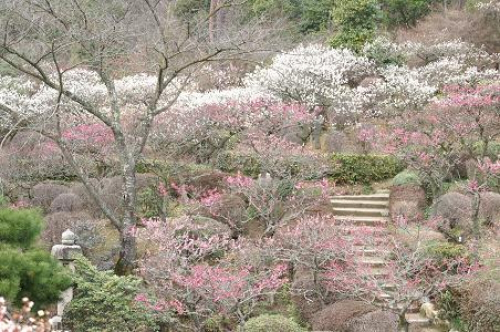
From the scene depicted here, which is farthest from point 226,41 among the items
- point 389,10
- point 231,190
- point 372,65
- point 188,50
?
point 389,10

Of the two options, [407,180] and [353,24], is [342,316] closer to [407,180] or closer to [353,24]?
[407,180]

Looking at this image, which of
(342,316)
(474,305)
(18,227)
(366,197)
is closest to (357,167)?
(366,197)

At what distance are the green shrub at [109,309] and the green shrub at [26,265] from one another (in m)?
0.39

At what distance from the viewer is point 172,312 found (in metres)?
10.2

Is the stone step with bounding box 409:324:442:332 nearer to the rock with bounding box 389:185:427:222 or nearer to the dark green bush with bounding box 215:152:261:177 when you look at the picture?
the rock with bounding box 389:185:427:222

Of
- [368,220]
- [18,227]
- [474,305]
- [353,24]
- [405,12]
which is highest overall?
[405,12]

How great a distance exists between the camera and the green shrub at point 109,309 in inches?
395

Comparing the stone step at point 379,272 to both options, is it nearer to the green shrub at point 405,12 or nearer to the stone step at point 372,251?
the stone step at point 372,251

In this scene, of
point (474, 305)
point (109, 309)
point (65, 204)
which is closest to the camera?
point (109, 309)

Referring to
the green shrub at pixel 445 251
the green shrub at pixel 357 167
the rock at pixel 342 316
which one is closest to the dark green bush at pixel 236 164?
the green shrub at pixel 357 167

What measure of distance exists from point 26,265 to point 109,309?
1.51m

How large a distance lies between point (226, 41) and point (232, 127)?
5026mm

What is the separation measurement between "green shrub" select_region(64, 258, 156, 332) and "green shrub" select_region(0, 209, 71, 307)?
0.39 meters

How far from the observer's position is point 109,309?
1016 cm
